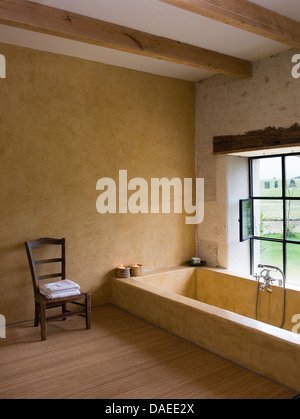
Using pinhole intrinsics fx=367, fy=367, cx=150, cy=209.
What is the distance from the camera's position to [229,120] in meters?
4.46

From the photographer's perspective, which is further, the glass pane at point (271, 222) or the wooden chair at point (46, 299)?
the glass pane at point (271, 222)

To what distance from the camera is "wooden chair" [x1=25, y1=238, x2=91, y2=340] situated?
10.9 feet

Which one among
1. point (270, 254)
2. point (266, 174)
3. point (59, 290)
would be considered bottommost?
point (270, 254)

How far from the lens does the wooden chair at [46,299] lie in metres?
3.32

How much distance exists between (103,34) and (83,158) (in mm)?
1392

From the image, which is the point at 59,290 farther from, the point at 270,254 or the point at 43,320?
the point at 270,254

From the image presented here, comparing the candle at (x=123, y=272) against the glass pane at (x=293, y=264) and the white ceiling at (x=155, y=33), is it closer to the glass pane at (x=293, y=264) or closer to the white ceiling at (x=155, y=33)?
the white ceiling at (x=155, y=33)

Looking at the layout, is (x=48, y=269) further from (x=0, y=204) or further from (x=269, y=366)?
(x=269, y=366)

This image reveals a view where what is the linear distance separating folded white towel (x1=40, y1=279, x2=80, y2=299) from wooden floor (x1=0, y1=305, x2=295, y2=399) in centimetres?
39

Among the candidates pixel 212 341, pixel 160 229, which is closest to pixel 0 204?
pixel 160 229

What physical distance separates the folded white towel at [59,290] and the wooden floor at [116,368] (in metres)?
0.39

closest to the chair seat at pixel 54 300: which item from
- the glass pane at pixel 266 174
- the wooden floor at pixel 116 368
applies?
the wooden floor at pixel 116 368

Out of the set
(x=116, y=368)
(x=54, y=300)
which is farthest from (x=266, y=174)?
(x=116, y=368)

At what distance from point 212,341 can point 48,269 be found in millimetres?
1881
